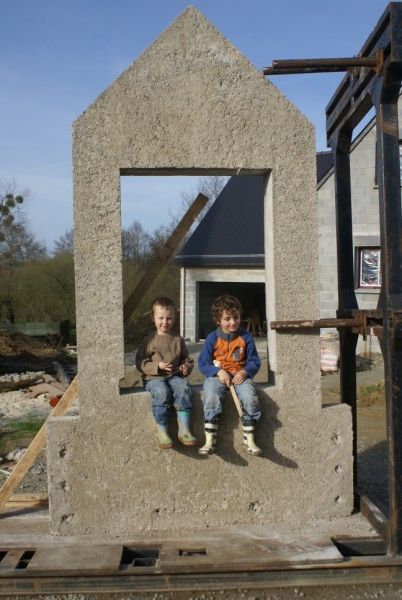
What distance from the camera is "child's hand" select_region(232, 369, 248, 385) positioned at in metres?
3.60

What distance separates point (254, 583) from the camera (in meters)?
3.12

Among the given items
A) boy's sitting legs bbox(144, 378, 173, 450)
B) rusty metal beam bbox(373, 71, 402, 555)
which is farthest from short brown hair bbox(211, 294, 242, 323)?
rusty metal beam bbox(373, 71, 402, 555)

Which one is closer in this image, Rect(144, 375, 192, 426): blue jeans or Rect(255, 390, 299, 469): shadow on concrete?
Rect(144, 375, 192, 426): blue jeans

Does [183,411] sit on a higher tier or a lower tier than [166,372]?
lower

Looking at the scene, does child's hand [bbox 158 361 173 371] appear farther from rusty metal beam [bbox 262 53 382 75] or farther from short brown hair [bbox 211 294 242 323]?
rusty metal beam [bbox 262 53 382 75]

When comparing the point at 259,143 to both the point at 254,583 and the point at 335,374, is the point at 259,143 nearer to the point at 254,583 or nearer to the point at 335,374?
the point at 254,583

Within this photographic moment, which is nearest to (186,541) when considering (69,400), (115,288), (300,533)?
(300,533)

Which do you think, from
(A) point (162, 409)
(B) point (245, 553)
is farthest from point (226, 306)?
(B) point (245, 553)

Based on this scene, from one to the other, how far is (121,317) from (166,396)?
1.81 ft

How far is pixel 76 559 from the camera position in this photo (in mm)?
3262

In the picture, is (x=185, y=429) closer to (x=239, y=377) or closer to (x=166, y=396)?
(x=166, y=396)

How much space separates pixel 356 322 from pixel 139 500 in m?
1.73

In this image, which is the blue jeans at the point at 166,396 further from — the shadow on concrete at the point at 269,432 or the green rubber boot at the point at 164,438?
the shadow on concrete at the point at 269,432

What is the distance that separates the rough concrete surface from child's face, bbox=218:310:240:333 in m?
0.25
